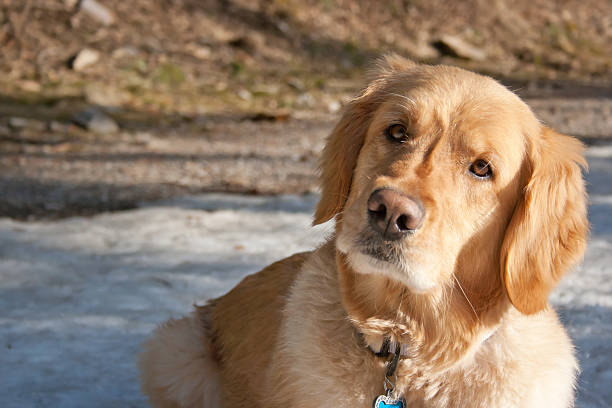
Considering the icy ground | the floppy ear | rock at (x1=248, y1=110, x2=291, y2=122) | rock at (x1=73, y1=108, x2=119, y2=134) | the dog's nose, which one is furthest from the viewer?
rock at (x1=248, y1=110, x2=291, y2=122)

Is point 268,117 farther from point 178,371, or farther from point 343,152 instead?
point 343,152

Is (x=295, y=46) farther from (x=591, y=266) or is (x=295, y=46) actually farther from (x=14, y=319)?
(x=14, y=319)

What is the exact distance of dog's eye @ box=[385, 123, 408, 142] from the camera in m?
2.62

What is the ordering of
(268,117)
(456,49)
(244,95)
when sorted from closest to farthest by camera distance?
(268,117)
(244,95)
(456,49)

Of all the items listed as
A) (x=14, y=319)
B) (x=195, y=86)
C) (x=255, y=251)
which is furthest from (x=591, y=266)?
(x=195, y=86)

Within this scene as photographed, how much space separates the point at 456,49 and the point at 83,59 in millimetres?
7650

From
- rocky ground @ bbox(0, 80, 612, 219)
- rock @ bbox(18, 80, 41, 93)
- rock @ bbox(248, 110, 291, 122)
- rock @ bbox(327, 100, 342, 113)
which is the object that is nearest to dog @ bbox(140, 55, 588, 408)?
rocky ground @ bbox(0, 80, 612, 219)

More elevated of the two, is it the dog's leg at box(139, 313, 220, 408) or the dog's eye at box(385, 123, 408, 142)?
the dog's eye at box(385, 123, 408, 142)

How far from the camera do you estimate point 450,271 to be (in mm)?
2424

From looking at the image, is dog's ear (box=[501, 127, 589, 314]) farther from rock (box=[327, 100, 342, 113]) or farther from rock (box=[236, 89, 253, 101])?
rock (box=[236, 89, 253, 101])

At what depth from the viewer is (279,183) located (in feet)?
24.0

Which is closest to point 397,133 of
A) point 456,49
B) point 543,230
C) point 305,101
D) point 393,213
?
point 393,213

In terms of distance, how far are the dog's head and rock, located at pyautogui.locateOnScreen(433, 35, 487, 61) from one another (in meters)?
11.5

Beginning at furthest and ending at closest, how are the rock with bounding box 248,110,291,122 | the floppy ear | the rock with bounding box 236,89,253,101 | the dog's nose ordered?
the rock with bounding box 236,89,253,101 < the rock with bounding box 248,110,291,122 < the floppy ear < the dog's nose
